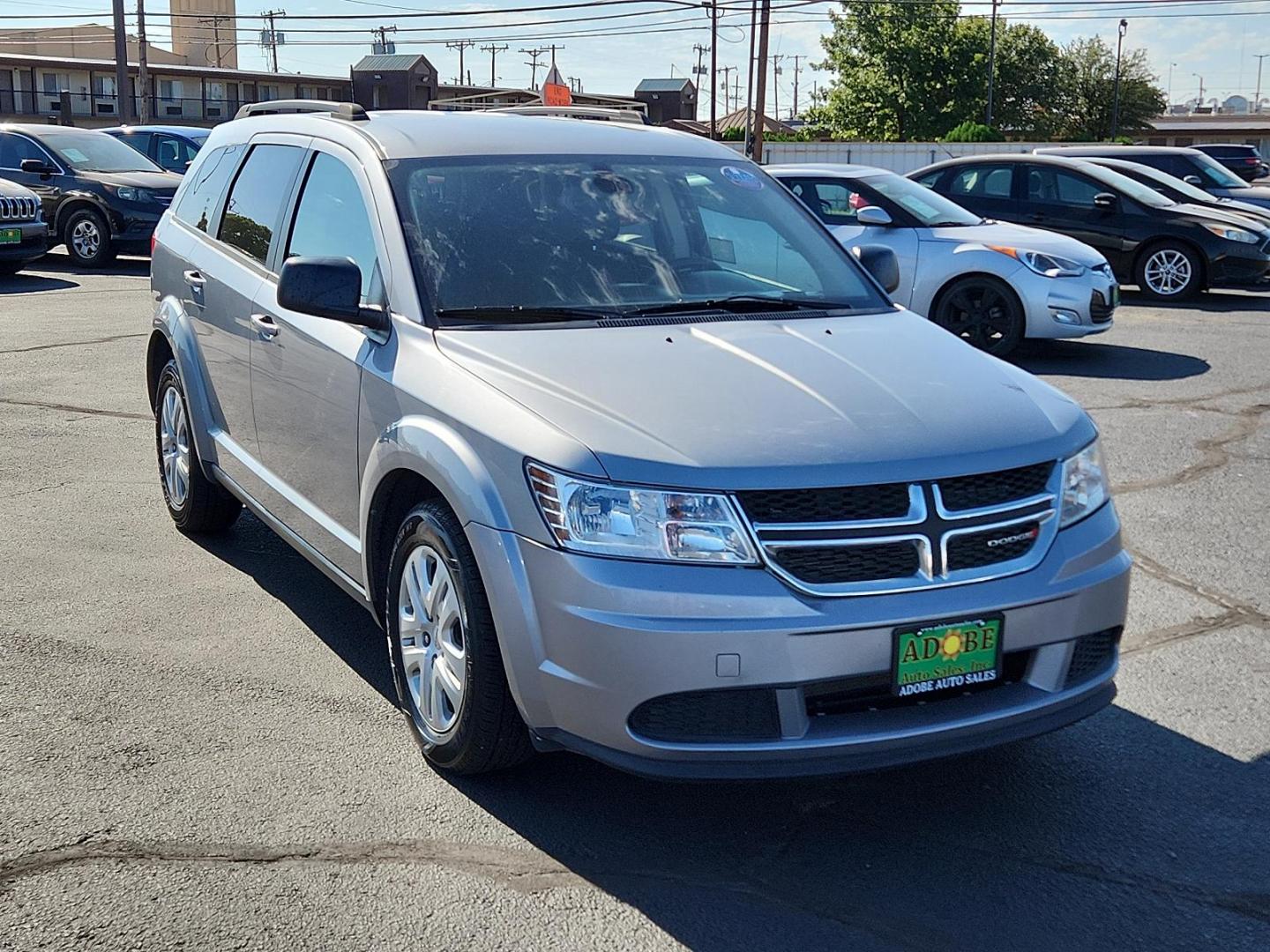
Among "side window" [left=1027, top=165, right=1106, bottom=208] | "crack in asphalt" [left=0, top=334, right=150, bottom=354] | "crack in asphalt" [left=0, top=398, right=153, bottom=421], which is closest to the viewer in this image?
"crack in asphalt" [left=0, top=398, right=153, bottom=421]

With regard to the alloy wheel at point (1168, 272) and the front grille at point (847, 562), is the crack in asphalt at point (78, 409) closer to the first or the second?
the front grille at point (847, 562)

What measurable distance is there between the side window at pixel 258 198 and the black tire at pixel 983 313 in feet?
22.3

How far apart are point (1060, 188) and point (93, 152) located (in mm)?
12669

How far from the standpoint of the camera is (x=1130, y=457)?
7.85 metres

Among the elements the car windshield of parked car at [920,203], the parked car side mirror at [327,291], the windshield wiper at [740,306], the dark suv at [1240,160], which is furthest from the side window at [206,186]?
the dark suv at [1240,160]

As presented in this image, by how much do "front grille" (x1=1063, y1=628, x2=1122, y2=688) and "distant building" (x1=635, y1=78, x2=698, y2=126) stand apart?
87246 mm

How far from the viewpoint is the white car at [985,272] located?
35.5 ft

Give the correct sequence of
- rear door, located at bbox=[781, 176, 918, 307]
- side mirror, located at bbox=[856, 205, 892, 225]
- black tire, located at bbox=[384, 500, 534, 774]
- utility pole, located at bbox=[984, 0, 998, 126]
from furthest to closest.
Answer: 1. utility pole, located at bbox=[984, 0, 998, 126]
2. rear door, located at bbox=[781, 176, 918, 307]
3. side mirror, located at bbox=[856, 205, 892, 225]
4. black tire, located at bbox=[384, 500, 534, 774]

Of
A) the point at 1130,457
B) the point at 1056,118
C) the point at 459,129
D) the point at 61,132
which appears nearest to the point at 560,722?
the point at 459,129

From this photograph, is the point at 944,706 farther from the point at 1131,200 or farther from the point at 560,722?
the point at 1131,200

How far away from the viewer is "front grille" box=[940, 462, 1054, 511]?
132 inches

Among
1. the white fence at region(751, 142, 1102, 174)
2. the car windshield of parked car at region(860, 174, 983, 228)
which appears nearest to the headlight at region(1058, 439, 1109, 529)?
the car windshield of parked car at region(860, 174, 983, 228)

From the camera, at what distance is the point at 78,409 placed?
8.92 meters

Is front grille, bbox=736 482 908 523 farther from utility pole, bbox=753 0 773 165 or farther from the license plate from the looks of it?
utility pole, bbox=753 0 773 165
